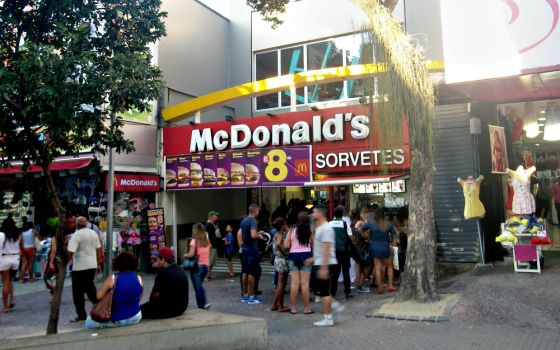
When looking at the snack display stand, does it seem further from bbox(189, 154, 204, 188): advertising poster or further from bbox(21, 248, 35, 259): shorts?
bbox(21, 248, 35, 259): shorts

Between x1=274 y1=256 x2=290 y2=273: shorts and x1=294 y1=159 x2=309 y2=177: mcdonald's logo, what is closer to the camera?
x1=274 y1=256 x2=290 y2=273: shorts

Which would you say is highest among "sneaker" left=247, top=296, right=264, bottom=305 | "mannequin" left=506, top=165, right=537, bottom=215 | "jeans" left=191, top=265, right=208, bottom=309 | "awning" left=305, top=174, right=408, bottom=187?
"awning" left=305, top=174, right=408, bottom=187

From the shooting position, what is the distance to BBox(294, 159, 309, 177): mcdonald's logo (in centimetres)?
1193

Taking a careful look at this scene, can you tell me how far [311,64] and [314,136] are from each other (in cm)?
480

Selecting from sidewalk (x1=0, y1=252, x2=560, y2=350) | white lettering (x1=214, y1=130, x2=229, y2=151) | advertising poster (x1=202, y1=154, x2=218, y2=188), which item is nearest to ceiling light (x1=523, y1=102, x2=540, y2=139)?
sidewalk (x1=0, y1=252, x2=560, y2=350)

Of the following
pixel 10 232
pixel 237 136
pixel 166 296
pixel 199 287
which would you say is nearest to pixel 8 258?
pixel 10 232

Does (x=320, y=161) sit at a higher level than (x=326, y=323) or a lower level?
higher

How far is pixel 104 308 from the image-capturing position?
5.12 metres

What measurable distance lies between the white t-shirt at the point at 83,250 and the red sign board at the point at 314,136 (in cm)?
586

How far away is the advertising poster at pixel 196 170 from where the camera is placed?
13.4 meters

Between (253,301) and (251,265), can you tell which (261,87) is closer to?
(251,265)

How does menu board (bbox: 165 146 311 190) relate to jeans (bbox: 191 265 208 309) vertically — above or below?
above

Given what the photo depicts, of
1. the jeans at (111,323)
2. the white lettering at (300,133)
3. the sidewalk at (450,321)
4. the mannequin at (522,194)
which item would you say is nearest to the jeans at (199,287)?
the sidewalk at (450,321)

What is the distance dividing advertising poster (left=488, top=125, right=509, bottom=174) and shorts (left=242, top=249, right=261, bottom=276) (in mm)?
5244
